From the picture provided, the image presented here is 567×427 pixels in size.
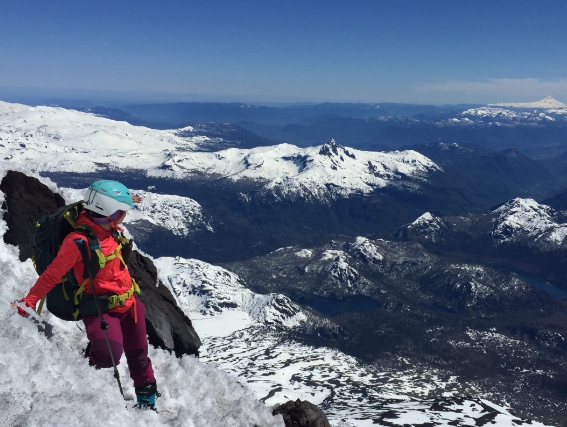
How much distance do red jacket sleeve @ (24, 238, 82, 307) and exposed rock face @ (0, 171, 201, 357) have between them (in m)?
7.78

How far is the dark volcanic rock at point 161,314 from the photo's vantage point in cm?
2047

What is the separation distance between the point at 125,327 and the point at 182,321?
16080 millimetres

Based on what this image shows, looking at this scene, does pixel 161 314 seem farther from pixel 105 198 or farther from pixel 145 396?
pixel 105 198

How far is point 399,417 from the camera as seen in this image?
107 m

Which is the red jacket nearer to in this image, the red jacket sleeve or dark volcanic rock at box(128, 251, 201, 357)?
the red jacket sleeve

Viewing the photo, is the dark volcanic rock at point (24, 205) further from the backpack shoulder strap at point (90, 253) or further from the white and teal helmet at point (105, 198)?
the white and teal helmet at point (105, 198)

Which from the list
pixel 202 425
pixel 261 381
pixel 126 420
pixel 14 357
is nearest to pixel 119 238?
pixel 14 357

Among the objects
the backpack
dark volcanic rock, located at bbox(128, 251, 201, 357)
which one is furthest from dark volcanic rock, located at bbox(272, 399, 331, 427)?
the backpack

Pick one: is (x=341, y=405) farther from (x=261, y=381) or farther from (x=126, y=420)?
(x=126, y=420)

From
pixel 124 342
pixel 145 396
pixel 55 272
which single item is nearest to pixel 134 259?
pixel 124 342

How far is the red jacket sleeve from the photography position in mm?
8945

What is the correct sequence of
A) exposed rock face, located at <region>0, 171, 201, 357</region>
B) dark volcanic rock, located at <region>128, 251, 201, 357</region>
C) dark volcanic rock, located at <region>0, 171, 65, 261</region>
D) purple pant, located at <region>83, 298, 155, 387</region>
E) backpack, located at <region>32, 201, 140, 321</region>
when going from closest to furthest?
1. backpack, located at <region>32, 201, 140, 321</region>
2. purple pant, located at <region>83, 298, 155, 387</region>
3. dark volcanic rock, located at <region>0, 171, 65, 261</region>
4. exposed rock face, located at <region>0, 171, 201, 357</region>
5. dark volcanic rock, located at <region>128, 251, 201, 357</region>

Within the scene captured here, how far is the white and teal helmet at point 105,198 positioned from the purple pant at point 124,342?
273 centimetres

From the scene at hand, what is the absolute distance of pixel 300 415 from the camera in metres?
15.6
